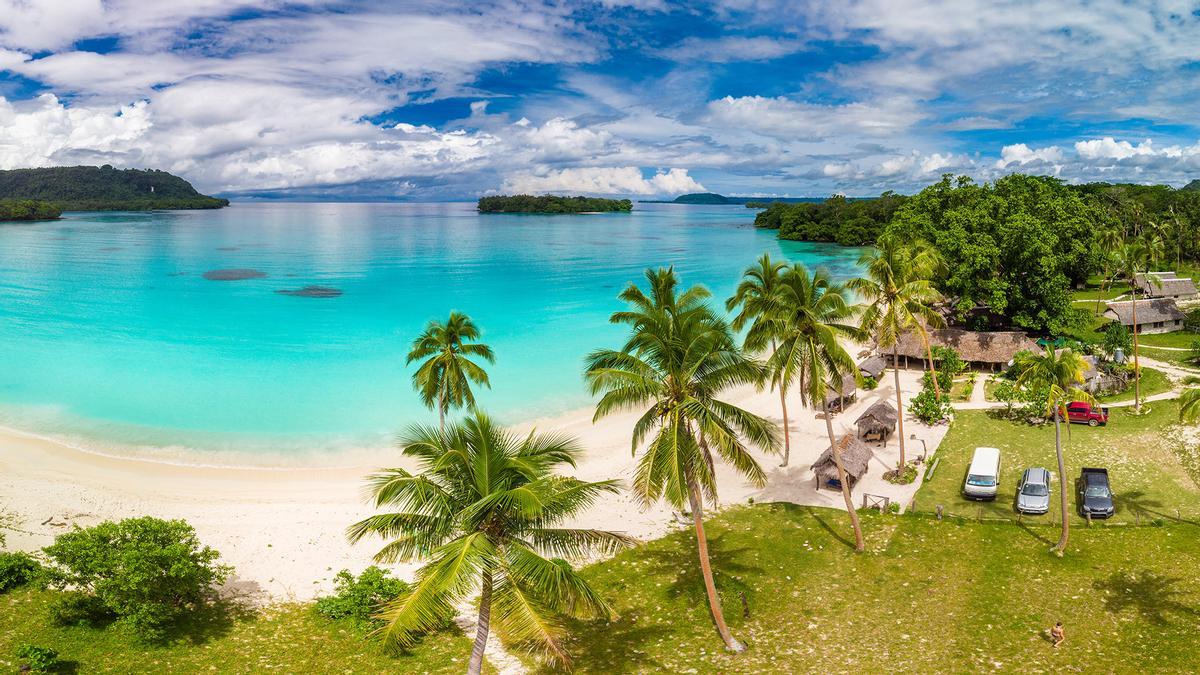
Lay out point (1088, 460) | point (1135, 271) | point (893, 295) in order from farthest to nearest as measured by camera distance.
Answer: point (1135, 271) → point (1088, 460) → point (893, 295)

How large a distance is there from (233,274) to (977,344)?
91976mm

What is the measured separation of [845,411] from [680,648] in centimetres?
2281

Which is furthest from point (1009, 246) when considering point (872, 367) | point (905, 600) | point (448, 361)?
point (448, 361)

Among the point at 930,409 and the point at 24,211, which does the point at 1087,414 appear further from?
the point at 24,211

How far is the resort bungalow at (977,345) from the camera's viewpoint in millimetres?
41031

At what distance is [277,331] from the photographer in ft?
195

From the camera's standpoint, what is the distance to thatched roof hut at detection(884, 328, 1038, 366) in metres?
41.0

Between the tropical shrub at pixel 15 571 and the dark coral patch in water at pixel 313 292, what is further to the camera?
the dark coral patch in water at pixel 313 292

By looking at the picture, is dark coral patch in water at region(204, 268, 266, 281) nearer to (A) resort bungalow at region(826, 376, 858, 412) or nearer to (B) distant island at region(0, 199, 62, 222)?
(A) resort bungalow at region(826, 376, 858, 412)

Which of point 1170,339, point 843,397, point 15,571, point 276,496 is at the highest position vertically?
point 1170,339

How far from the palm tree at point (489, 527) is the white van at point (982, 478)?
A: 59.8 ft

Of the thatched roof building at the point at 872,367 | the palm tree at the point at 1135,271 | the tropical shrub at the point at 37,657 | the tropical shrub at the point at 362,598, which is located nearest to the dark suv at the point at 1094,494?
the palm tree at the point at 1135,271

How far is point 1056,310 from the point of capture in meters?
42.6

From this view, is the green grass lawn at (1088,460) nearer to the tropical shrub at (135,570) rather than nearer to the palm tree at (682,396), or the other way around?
the palm tree at (682,396)
